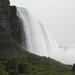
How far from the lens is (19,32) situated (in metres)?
29.5

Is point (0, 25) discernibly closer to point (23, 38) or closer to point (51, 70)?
point (23, 38)

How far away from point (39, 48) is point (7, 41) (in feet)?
45.2

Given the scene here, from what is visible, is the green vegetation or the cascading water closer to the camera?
the green vegetation

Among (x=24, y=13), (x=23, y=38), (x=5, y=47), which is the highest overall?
(x=24, y=13)

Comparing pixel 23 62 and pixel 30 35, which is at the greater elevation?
pixel 30 35

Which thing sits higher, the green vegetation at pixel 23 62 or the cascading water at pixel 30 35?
the cascading water at pixel 30 35

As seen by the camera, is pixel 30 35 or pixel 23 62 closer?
pixel 23 62

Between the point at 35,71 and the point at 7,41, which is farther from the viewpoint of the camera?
the point at 7,41

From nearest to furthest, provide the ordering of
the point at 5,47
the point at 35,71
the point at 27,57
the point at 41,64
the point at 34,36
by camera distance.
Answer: the point at 35,71
the point at 41,64
the point at 27,57
the point at 5,47
the point at 34,36

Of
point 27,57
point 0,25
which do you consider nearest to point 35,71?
point 27,57

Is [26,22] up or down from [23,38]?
up

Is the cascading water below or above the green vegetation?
above

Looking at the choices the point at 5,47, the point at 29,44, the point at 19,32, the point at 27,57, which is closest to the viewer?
the point at 27,57

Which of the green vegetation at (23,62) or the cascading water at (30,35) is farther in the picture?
the cascading water at (30,35)
